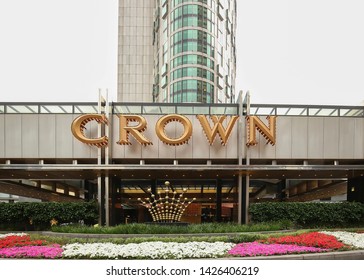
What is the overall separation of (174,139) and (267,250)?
37.6 ft

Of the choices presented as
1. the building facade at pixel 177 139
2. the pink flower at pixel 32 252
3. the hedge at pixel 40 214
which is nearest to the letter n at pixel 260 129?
the building facade at pixel 177 139

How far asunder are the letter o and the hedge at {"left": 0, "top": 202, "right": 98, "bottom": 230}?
22.4 feet

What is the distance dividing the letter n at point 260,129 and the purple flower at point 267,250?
1021cm

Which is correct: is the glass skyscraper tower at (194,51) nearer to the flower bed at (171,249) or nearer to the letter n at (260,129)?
the letter n at (260,129)

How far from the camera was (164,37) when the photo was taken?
72125 millimetres

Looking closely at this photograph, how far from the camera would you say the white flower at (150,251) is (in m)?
12.3

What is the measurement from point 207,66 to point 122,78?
39.1m

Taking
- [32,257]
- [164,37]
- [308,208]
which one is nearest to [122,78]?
[164,37]

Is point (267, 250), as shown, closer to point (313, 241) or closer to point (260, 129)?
point (313, 241)

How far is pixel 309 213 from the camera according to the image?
22266 millimetres

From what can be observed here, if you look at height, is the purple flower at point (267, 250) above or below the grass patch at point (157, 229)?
above

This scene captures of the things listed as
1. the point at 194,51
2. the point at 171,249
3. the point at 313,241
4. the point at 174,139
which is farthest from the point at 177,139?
the point at 194,51

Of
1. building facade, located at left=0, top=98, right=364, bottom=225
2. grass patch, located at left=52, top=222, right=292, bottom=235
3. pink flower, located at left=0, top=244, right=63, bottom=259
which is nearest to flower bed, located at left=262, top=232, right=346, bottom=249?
grass patch, located at left=52, top=222, right=292, bottom=235

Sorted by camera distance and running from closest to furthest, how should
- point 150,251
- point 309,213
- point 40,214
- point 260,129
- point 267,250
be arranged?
1. point 267,250
2. point 150,251
3. point 40,214
4. point 309,213
5. point 260,129
